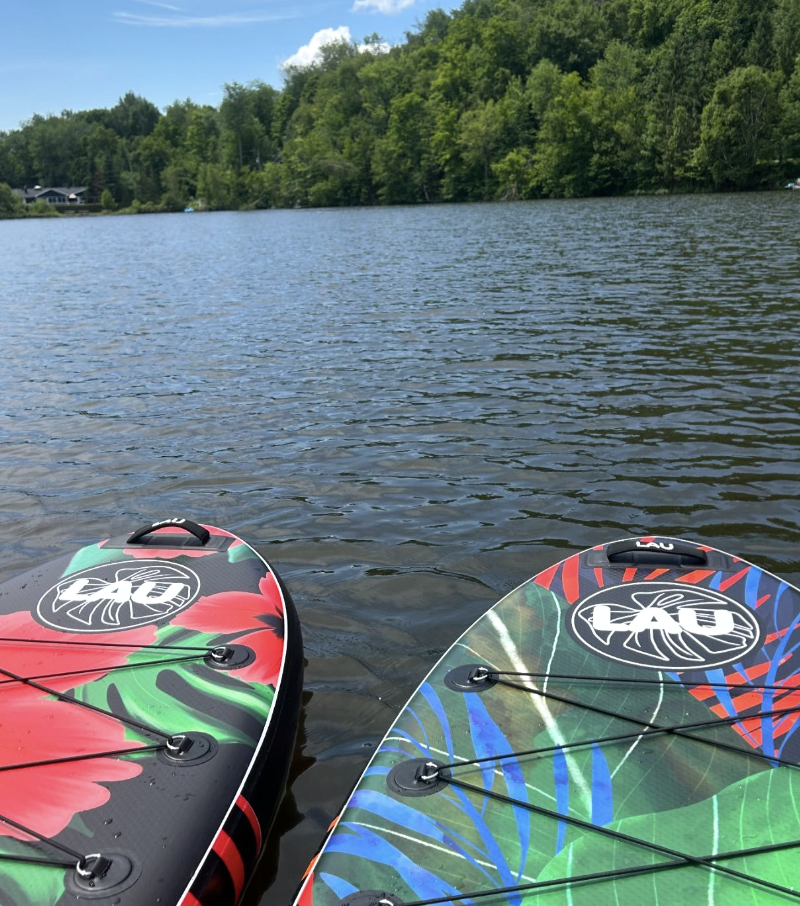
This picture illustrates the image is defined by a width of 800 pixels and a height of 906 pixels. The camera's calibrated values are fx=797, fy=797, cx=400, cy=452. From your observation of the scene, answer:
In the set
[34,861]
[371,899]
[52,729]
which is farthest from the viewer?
[52,729]

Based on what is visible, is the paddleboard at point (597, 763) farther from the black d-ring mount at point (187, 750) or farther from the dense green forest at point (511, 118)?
the dense green forest at point (511, 118)

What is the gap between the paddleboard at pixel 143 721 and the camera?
8.22 feet

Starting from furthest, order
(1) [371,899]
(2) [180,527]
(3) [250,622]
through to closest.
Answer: (2) [180,527], (3) [250,622], (1) [371,899]

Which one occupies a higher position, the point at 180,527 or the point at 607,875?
the point at 180,527

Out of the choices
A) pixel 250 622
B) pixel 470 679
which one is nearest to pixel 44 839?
pixel 250 622

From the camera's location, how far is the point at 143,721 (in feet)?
10.2

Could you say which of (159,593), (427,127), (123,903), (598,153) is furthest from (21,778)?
(427,127)

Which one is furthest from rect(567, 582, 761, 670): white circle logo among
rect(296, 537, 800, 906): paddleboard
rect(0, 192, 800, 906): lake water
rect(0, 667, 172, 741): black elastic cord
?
rect(0, 667, 172, 741): black elastic cord

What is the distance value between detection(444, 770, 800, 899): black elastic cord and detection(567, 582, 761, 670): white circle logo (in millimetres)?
910

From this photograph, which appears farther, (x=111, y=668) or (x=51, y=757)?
(x=111, y=668)

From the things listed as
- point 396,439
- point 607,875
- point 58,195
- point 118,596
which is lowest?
point 396,439

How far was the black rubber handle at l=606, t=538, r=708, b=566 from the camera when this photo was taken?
13.4ft

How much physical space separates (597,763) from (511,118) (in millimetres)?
79660

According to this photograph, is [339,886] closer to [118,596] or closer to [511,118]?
[118,596]
